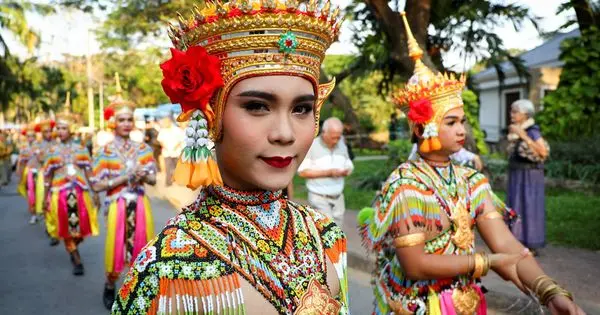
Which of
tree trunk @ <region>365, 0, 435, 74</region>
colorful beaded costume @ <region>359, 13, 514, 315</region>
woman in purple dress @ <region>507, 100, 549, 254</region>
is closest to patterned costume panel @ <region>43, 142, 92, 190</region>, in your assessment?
tree trunk @ <region>365, 0, 435, 74</region>

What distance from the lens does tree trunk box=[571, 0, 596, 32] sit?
49.4ft

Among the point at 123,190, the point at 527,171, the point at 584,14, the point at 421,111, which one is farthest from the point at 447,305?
the point at 584,14

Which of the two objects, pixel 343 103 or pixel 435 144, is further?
pixel 343 103

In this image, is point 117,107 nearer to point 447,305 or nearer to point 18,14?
point 447,305

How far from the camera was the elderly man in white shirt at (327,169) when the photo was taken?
7375mm

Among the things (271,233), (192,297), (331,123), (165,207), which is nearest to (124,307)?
(192,297)

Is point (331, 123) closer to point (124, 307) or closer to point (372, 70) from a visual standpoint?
point (124, 307)

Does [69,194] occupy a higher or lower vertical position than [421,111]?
lower

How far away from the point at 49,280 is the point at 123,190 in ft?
8.03

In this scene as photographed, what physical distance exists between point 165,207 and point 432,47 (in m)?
7.48

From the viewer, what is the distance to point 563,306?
251cm

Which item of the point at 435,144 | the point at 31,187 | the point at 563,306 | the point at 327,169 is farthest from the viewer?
the point at 31,187

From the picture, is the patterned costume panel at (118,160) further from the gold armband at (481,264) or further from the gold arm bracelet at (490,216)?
the gold armband at (481,264)

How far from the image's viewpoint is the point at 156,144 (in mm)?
20094
